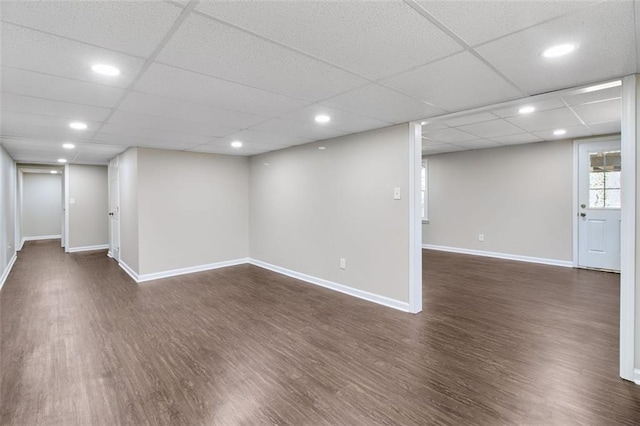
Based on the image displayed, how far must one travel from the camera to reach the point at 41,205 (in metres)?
10.2

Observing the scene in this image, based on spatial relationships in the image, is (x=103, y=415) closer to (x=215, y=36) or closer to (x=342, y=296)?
(x=215, y=36)

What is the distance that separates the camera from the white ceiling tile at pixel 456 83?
2111mm

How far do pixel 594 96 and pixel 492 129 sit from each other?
159 centimetres

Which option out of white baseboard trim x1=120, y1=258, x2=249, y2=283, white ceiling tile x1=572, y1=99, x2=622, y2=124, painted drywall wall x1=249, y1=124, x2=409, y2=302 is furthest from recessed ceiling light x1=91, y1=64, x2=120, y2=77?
white ceiling tile x1=572, y1=99, x2=622, y2=124

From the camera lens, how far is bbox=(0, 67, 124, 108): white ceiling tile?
2168 millimetres

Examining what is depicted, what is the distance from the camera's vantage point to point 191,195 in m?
5.79

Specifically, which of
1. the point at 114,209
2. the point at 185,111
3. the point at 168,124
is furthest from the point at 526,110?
the point at 114,209

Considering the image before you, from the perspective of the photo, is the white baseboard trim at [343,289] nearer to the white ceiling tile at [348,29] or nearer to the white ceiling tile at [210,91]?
the white ceiling tile at [210,91]

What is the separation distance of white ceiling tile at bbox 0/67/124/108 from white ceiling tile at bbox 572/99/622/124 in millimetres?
4516

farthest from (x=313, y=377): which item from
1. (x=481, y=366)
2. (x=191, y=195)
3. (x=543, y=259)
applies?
(x=543, y=259)

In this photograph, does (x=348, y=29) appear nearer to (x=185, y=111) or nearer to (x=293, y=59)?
(x=293, y=59)

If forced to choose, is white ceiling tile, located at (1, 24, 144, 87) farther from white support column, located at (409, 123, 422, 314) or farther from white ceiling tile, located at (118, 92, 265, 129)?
white support column, located at (409, 123, 422, 314)

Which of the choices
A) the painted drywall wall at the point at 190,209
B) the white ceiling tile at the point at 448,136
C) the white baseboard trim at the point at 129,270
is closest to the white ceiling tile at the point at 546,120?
the white ceiling tile at the point at 448,136

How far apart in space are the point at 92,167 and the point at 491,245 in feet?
32.7
